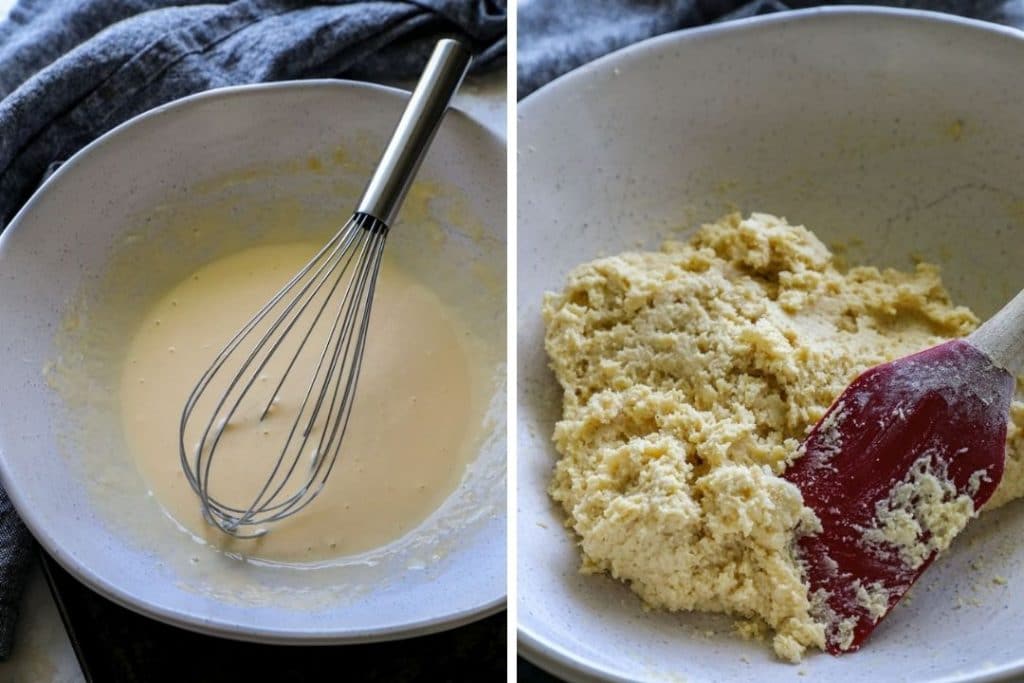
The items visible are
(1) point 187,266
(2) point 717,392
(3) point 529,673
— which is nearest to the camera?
(3) point 529,673

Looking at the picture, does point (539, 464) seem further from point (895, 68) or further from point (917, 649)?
point (895, 68)

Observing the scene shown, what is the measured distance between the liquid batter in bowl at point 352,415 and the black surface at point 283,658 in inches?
4.1

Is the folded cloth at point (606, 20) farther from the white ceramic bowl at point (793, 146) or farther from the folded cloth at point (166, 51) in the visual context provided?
the white ceramic bowl at point (793, 146)

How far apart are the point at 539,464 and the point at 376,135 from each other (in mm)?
432

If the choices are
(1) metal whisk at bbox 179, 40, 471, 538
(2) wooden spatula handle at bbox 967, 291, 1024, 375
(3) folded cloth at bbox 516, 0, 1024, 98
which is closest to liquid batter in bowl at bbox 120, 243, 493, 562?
(1) metal whisk at bbox 179, 40, 471, 538

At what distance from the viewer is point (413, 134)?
87cm

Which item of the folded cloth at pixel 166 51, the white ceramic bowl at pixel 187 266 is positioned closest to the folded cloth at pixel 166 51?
the folded cloth at pixel 166 51

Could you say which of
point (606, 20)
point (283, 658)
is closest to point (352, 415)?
point (283, 658)

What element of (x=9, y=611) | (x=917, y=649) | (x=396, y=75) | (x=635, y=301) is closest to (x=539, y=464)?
(x=635, y=301)

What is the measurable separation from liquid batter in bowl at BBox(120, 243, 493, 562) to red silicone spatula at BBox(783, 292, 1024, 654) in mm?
304

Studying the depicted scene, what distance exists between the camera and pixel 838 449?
0.75 meters

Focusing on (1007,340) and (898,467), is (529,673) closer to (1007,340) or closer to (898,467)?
(898,467)

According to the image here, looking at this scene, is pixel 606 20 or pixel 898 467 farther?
pixel 606 20

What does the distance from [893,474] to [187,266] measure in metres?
0.69
